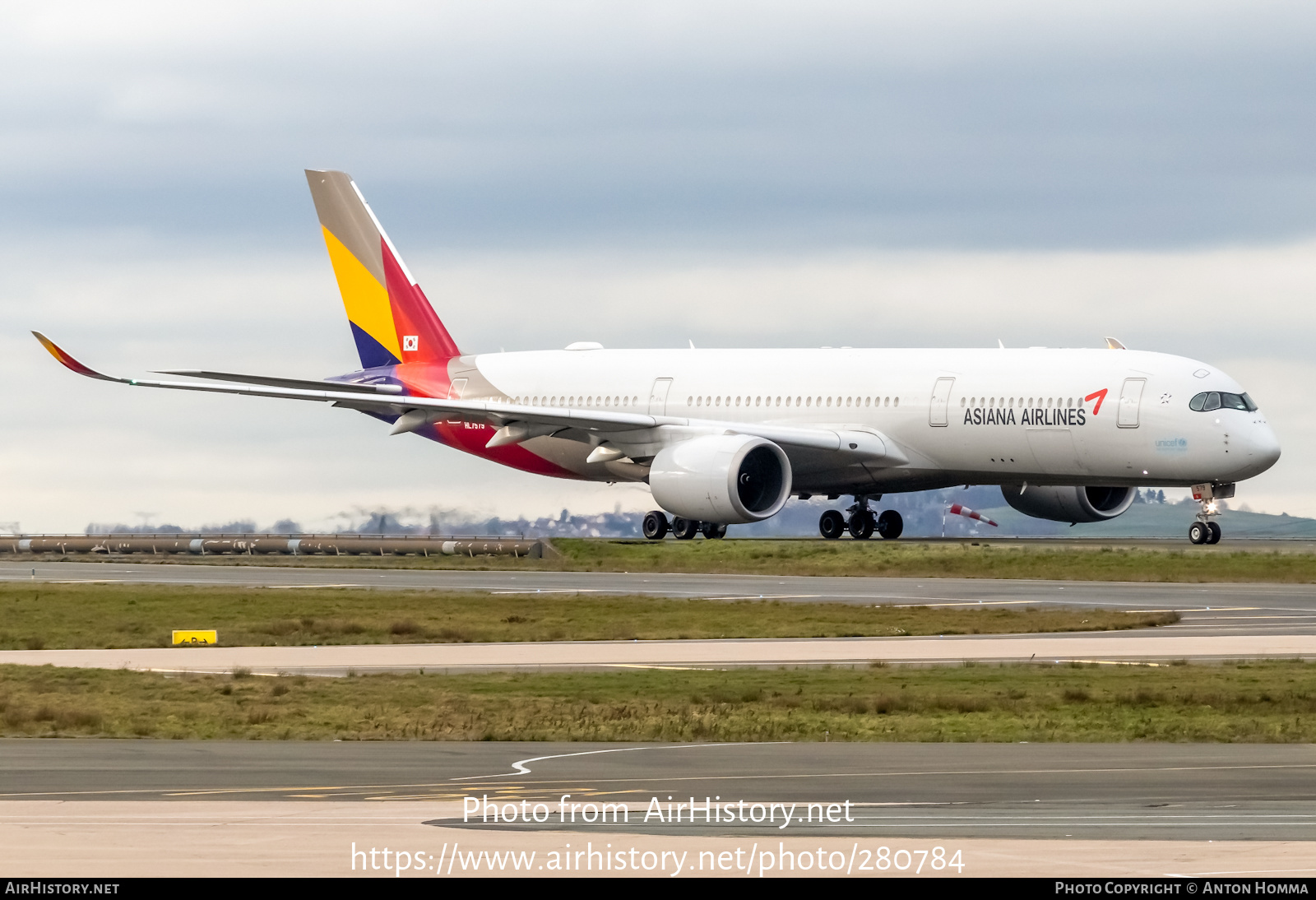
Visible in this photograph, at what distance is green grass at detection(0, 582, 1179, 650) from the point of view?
120 feet

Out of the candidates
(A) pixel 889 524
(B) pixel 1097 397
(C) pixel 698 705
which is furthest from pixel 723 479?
(C) pixel 698 705

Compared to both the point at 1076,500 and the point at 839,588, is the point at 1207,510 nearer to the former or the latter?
the point at 1076,500

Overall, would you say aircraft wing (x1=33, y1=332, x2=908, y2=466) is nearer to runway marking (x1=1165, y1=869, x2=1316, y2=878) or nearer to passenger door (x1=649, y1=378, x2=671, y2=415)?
passenger door (x1=649, y1=378, x2=671, y2=415)

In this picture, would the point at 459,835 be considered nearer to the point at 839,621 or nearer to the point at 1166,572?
the point at 839,621

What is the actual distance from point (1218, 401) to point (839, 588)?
13974mm

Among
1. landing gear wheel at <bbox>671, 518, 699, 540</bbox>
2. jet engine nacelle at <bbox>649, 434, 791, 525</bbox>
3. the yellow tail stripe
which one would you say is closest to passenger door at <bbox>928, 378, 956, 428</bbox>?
jet engine nacelle at <bbox>649, 434, 791, 525</bbox>

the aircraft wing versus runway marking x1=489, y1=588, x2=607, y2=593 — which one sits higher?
the aircraft wing

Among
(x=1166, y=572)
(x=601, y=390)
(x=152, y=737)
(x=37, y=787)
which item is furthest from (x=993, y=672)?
(x=601, y=390)

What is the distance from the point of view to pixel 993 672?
28.8 m

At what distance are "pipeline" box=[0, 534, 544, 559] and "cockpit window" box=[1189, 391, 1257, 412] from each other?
24.1 m

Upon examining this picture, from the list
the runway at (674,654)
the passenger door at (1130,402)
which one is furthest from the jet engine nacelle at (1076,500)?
the runway at (674,654)

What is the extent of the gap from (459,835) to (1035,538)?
52.8m

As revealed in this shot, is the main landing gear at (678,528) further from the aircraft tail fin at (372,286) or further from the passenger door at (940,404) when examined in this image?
the aircraft tail fin at (372,286)

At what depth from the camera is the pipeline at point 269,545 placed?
7173cm
